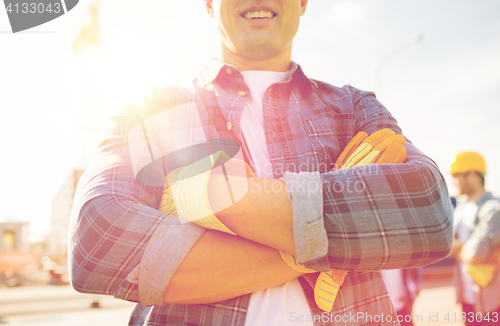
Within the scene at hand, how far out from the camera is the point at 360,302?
1.08 meters

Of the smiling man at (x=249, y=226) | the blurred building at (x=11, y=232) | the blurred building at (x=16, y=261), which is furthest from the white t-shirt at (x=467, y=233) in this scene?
the blurred building at (x=11, y=232)

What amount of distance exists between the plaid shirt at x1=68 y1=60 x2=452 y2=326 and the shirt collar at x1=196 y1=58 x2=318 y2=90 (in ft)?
0.53

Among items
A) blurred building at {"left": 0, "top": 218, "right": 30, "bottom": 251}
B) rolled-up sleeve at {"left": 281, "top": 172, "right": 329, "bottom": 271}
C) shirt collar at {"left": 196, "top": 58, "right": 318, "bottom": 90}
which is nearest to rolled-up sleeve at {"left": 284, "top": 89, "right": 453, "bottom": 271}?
rolled-up sleeve at {"left": 281, "top": 172, "right": 329, "bottom": 271}

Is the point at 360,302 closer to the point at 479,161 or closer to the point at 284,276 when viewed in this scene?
the point at 284,276

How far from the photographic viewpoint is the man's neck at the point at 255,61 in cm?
142

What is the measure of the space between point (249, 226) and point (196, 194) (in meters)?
0.18

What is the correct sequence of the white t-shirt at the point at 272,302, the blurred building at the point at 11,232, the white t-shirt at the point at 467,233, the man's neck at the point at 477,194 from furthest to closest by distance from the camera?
the blurred building at the point at 11,232
the man's neck at the point at 477,194
the white t-shirt at the point at 467,233
the white t-shirt at the point at 272,302

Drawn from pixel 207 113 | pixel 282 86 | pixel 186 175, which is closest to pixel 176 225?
pixel 186 175

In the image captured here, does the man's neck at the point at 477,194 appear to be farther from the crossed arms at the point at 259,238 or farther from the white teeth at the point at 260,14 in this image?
the white teeth at the point at 260,14

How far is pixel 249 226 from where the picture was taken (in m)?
0.91

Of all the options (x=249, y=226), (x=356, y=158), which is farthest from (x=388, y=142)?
(x=249, y=226)

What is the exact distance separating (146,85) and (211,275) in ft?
2.68

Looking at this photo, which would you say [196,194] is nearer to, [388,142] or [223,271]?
[223,271]

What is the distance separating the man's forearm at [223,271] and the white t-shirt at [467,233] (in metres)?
3.80
